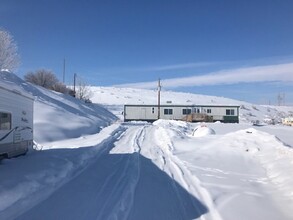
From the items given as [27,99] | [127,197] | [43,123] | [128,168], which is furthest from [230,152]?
[43,123]

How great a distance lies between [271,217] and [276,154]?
8.45m

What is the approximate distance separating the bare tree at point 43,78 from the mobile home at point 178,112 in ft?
69.9

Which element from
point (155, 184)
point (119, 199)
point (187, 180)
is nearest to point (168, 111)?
point (187, 180)

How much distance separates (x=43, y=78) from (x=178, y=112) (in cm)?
2923

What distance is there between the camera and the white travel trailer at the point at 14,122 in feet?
45.5

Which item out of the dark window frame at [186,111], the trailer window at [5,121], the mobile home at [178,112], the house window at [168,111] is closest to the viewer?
the trailer window at [5,121]

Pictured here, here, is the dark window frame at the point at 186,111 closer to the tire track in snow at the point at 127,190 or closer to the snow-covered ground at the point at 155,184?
the snow-covered ground at the point at 155,184

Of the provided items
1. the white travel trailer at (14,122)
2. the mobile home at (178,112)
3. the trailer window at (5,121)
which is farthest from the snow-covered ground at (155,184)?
the mobile home at (178,112)

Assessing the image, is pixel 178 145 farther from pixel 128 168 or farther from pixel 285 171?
pixel 285 171

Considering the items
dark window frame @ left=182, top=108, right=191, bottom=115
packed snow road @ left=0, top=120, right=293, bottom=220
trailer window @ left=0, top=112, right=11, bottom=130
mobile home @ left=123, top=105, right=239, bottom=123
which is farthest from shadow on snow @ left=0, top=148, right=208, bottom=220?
dark window frame @ left=182, top=108, right=191, bottom=115

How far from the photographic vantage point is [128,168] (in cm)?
1492

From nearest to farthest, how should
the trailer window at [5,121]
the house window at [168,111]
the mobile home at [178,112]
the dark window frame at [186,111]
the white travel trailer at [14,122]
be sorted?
the trailer window at [5,121]
the white travel trailer at [14,122]
the mobile home at [178,112]
the house window at [168,111]
the dark window frame at [186,111]

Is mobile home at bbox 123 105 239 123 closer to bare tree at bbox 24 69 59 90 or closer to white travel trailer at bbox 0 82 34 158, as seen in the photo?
bare tree at bbox 24 69 59 90

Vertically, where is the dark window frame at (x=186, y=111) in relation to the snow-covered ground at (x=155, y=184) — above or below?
above
